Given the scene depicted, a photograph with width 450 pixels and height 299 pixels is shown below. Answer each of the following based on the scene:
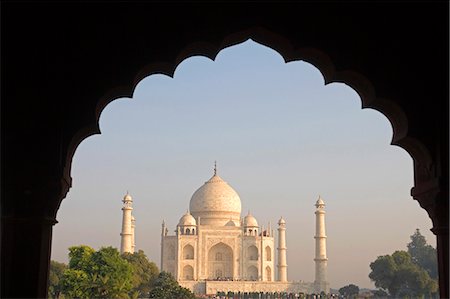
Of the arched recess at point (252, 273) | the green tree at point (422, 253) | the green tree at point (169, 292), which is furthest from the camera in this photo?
the green tree at point (422, 253)

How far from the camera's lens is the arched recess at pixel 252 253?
48719 mm

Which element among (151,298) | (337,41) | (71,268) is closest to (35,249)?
(337,41)

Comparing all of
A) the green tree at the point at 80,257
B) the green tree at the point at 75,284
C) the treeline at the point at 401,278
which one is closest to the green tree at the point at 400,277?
the treeline at the point at 401,278

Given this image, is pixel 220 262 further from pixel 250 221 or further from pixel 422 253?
pixel 422 253

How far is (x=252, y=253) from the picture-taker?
4897 cm

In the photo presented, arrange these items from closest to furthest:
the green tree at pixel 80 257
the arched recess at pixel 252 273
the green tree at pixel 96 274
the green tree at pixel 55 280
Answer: the green tree at pixel 96 274
the green tree at pixel 80 257
the green tree at pixel 55 280
the arched recess at pixel 252 273

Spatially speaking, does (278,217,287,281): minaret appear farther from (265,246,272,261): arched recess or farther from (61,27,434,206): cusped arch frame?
(61,27,434,206): cusped arch frame

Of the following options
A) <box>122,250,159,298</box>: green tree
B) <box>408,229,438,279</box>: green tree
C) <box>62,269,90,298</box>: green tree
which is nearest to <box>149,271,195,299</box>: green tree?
<box>122,250,159,298</box>: green tree

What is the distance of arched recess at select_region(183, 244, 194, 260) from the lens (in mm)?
48094

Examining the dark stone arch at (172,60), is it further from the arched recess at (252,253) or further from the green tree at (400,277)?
the arched recess at (252,253)

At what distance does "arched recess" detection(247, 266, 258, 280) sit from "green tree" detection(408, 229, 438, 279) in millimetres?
17125

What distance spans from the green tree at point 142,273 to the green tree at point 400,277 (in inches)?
599

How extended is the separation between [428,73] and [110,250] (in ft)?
97.2

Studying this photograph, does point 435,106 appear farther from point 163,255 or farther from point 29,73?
point 163,255
